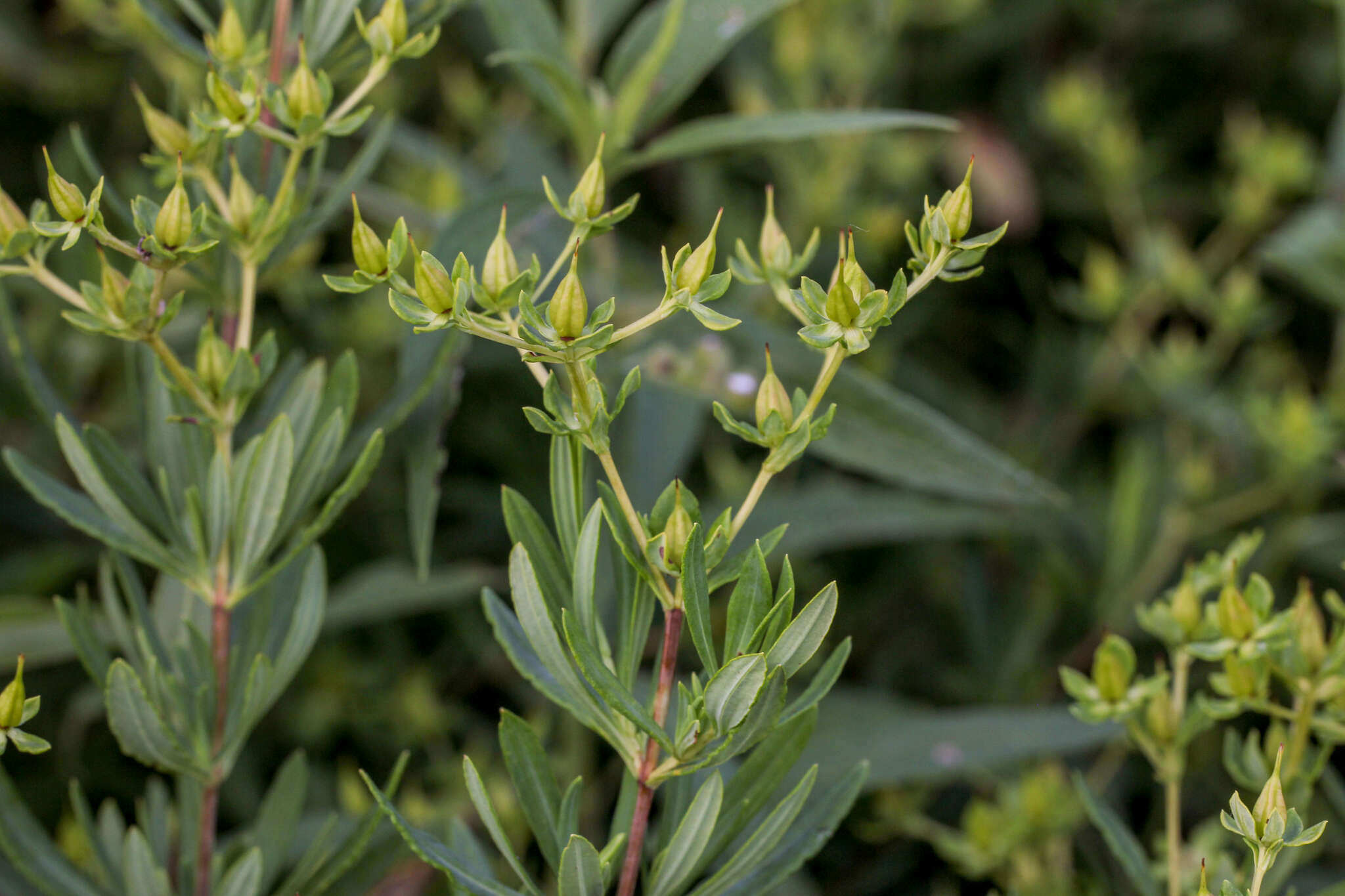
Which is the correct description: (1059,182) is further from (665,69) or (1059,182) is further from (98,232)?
(98,232)

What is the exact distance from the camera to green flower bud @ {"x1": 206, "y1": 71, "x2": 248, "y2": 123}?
358 millimetres

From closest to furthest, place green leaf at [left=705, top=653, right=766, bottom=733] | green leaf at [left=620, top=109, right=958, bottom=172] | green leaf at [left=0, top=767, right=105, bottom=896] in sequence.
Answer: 1. green leaf at [left=705, top=653, right=766, bottom=733]
2. green leaf at [left=0, top=767, right=105, bottom=896]
3. green leaf at [left=620, top=109, right=958, bottom=172]

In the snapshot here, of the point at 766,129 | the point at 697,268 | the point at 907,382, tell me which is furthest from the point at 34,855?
the point at 907,382

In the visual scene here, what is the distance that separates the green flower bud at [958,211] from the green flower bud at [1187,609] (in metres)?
0.15

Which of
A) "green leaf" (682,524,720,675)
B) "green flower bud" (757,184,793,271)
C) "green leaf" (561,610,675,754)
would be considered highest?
"green flower bud" (757,184,793,271)

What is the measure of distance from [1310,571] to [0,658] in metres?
0.80

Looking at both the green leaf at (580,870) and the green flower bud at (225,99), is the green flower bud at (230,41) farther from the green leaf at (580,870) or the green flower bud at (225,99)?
the green leaf at (580,870)

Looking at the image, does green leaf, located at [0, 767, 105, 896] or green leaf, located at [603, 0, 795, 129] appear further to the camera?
green leaf, located at [603, 0, 795, 129]

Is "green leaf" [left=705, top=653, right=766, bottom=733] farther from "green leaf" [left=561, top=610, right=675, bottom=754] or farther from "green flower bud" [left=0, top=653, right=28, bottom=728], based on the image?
"green flower bud" [left=0, top=653, right=28, bottom=728]

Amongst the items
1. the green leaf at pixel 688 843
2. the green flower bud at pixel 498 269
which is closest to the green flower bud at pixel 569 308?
the green flower bud at pixel 498 269

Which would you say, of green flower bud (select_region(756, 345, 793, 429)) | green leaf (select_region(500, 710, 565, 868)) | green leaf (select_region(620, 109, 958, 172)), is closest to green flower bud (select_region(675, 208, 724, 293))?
green flower bud (select_region(756, 345, 793, 429))

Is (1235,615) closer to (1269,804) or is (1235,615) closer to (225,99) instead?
(1269,804)

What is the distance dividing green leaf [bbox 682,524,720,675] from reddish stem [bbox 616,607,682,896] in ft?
0.05

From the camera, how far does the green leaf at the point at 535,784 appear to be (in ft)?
1.12
